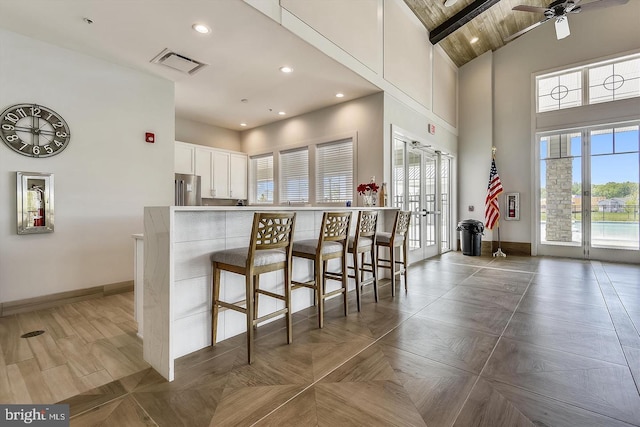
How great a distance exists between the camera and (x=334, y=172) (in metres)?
5.38

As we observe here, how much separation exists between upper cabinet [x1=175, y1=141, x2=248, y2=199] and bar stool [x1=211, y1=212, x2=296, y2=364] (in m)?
4.31

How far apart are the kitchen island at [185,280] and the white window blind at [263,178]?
13.0 feet

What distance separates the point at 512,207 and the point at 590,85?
2819 mm

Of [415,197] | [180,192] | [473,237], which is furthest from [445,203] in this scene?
[180,192]

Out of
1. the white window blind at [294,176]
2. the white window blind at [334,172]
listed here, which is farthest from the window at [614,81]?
the white window blind at [294,176]

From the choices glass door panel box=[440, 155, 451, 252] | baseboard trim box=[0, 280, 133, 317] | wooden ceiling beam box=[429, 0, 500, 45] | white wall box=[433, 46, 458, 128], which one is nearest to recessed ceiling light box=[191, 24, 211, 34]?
baseboard trim box=[0, 280, 133, 317]

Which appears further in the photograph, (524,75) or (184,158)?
(524,75)

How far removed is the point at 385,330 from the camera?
2607 mm

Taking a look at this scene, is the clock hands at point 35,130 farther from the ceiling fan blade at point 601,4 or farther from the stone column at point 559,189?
the stone column at point 559,189

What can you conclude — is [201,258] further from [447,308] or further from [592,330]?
[592,330]

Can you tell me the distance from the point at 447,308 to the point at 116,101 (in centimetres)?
479

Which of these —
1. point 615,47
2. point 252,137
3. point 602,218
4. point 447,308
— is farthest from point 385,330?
point 615,47

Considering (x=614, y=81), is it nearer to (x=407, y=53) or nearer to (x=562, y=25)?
(x=562, y=25)

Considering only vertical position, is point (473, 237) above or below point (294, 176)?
below
